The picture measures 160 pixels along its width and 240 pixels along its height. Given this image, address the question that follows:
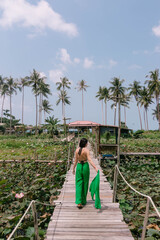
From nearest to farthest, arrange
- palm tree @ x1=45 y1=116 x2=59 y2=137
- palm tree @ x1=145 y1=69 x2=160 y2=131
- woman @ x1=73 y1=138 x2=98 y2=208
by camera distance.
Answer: woman @ x1=73 y1=138 x2=98 y2=208, palm tree @ x1=45 y1=116 x2=59 y2=137, palm tree @ x1=145 y1=69 x2=160 y2=131

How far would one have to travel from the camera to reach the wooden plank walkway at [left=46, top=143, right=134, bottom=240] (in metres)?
3.00

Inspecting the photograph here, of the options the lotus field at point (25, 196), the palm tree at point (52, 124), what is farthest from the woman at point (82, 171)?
the palm tree at point (52, 124)

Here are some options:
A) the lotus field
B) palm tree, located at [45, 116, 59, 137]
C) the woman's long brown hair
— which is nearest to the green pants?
the woman's long brown hair

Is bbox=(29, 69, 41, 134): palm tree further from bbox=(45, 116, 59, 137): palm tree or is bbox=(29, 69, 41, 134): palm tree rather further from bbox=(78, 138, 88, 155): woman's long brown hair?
bbox=(78, 138, 88, 155): woman's long brown hair

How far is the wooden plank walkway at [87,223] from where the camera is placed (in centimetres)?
300

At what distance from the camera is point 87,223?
3379 millimetres

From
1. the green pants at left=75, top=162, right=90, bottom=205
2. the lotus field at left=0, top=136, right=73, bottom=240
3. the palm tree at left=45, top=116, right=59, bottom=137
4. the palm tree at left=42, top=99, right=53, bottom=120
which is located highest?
the palm tree at left=42, top=99, right=53, bottom=120

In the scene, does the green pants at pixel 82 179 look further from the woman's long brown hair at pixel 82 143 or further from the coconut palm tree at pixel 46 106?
the coconut palm tree at pixel 46 106

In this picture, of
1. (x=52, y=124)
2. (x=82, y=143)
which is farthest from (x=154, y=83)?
(x=82, y=143)

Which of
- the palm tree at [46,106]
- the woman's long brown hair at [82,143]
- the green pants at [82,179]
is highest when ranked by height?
the palm tree at [46,106]

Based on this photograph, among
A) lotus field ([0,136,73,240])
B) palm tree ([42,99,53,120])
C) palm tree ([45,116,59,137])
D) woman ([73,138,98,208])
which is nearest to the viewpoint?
lotus field ([0,136,73,240])

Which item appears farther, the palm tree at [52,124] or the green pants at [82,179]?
the palm tree at [52,124]

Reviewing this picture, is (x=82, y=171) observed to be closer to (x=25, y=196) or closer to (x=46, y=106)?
(x=25, y=196)

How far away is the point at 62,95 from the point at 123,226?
4834 centimetres
